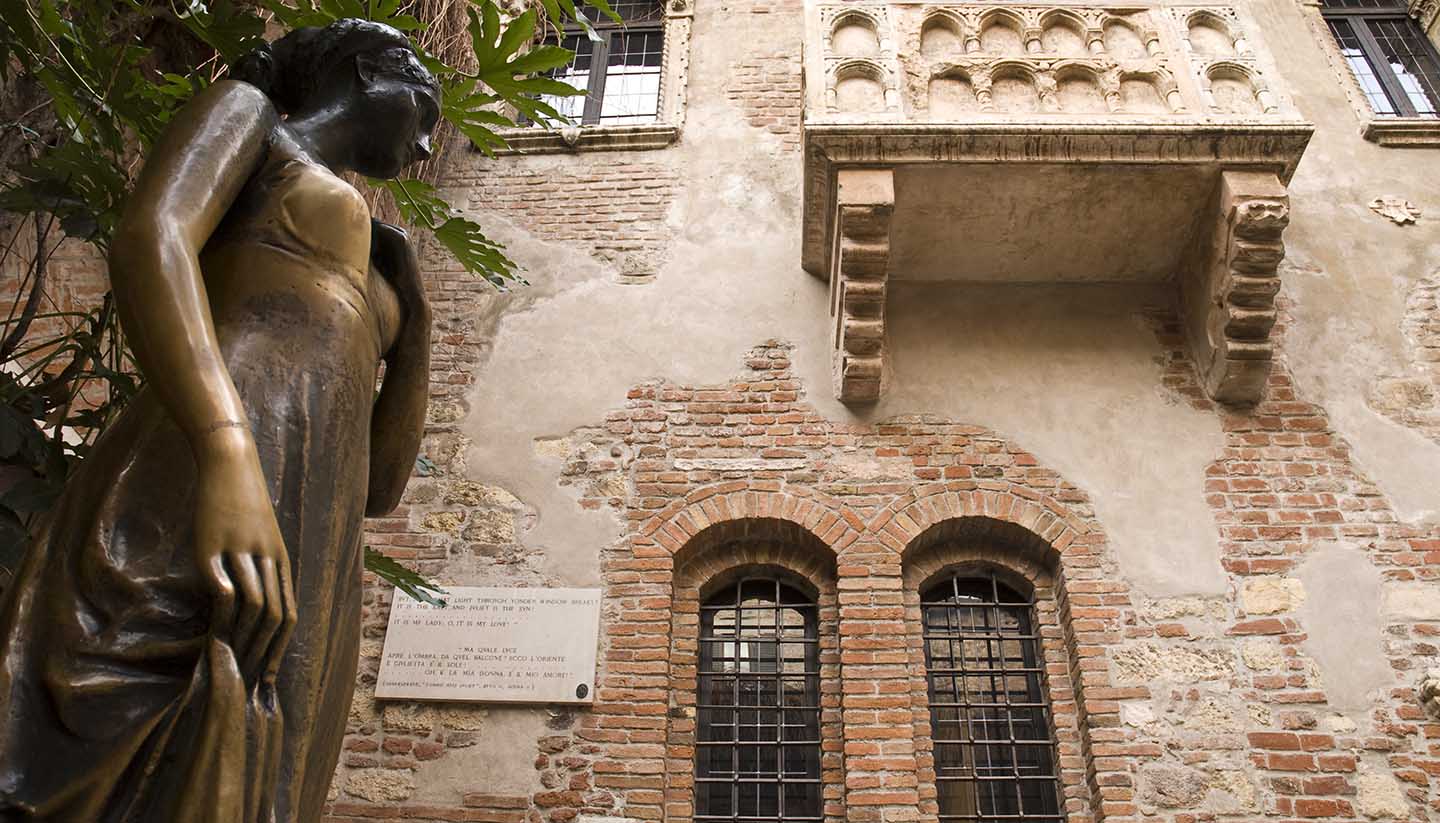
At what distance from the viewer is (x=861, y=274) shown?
17.7ft

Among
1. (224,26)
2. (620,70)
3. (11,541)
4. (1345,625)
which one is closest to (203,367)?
(11,541)

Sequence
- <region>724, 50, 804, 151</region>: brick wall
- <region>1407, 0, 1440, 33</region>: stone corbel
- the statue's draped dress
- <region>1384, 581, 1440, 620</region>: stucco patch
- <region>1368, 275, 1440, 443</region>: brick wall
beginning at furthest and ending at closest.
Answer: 1. <region>1407, 0, 1440, 33</region>: stone corbel
2. <region>724, 50, 804, 151</region>: brick wall
3. <region>1368, 275, 1440, 443</region>: brick wall
4. <region>1384, 581, 1440, 620</region>: stucco patch
5. the statue's draped dress

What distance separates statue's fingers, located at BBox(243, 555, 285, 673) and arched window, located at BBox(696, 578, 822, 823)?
148 inches

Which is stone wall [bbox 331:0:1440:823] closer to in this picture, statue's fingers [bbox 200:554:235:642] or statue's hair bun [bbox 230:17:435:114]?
statue's hair bun [bbox 230:17:435:114]

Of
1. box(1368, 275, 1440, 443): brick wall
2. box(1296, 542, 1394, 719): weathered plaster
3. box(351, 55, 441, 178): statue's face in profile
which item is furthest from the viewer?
box(1368, 275, 1440, 443): brick wall

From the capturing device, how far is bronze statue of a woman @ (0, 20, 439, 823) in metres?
1.33

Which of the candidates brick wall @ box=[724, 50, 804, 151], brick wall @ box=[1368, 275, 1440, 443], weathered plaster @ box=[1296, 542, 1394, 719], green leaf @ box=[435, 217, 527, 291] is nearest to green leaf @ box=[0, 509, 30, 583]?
green leaf @ box=[435, 217, 527, 291]

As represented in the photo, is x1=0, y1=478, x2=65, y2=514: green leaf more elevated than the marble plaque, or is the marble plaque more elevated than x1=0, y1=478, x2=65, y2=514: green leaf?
the marble plaque

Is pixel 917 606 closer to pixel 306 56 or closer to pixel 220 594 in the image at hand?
pixel 306 56

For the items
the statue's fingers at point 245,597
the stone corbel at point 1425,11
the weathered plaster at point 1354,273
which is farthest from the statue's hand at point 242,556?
the stone corbel at point 1425,11

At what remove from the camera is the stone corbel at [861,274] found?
5266mm

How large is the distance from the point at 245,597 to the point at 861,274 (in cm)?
433

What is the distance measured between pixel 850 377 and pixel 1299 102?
3.88m

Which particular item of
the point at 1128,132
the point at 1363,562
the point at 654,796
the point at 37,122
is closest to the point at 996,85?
the point at 1128,132
